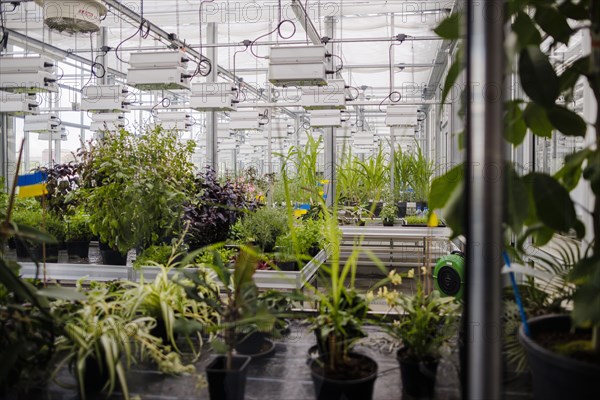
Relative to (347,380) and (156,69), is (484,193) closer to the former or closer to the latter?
(347,380)

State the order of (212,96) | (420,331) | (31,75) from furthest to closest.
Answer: (212,96), (31,75), (420,331)

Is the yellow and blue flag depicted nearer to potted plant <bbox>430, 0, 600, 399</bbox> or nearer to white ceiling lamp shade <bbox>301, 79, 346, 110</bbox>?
potted plant <bbox>430, 0, 600, 399</bbox>

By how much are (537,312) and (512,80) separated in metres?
0.45

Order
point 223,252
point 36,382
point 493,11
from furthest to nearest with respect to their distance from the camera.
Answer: point 223,252 < point 36,382 < point 493,11

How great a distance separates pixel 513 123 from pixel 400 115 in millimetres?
4309

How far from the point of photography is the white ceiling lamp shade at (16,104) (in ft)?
8.02

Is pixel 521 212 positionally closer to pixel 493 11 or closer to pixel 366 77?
pixel 493 11

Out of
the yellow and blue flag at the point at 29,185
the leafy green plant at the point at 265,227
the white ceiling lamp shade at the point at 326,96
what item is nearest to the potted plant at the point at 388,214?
the white ceiling lamp shade at the point at 326,96

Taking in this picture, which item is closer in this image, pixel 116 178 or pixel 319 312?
pixel 319 312

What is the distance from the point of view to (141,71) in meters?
3.22

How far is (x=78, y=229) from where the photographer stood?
2469 millimetres

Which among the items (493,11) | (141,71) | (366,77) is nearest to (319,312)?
(493,11)

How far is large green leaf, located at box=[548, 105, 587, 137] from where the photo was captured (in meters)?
0.96

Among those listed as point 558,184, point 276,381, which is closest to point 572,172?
point 558,184
